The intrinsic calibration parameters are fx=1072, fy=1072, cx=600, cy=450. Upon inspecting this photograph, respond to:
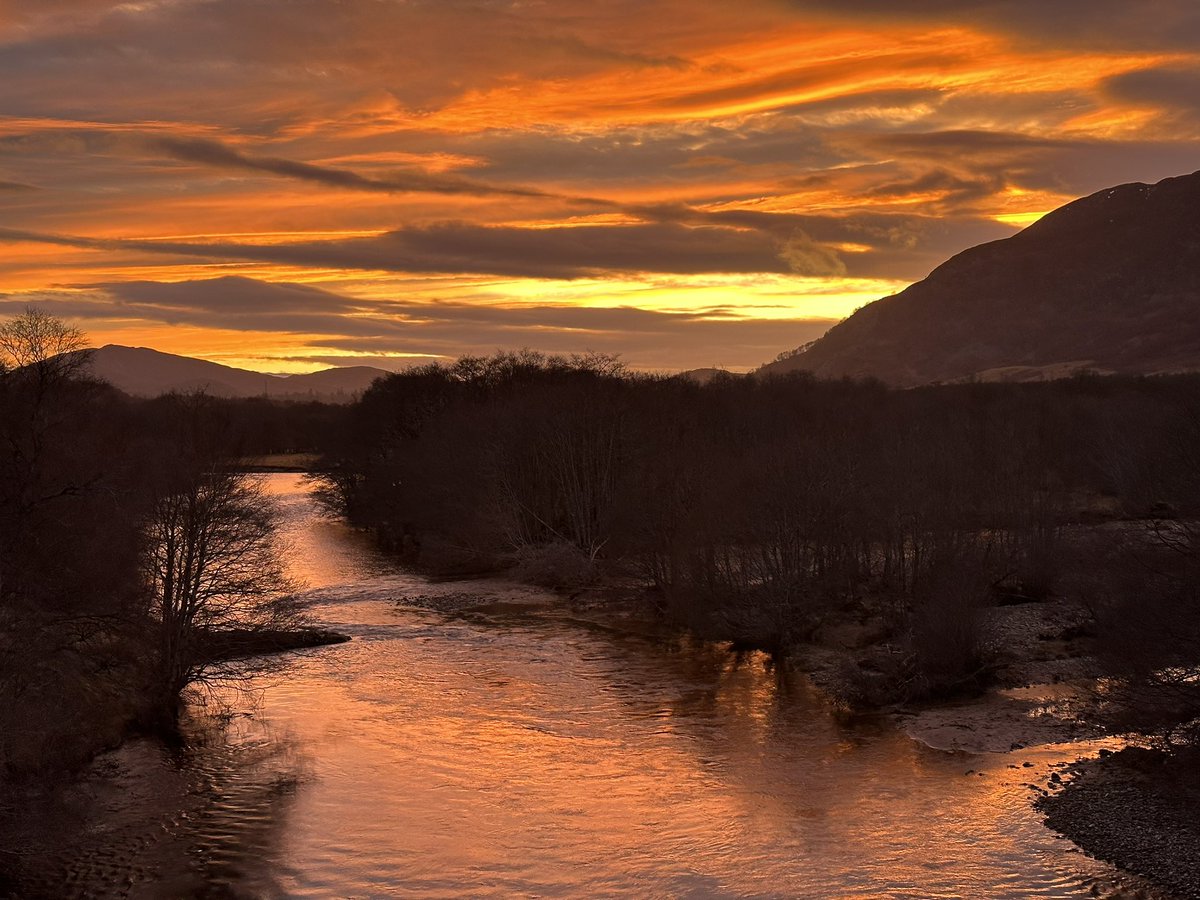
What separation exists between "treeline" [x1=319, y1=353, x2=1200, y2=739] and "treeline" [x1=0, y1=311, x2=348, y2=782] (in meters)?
20.7

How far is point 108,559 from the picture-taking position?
1427 inches

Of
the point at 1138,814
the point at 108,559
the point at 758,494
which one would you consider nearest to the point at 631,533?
the point at 758,494

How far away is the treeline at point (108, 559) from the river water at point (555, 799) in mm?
2618

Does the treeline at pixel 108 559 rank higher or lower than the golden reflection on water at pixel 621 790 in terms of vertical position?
higher

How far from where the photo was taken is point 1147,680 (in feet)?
95.5

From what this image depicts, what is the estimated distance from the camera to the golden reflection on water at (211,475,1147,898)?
23156mm

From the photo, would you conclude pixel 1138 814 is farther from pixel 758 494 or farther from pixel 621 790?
pixel 758 494

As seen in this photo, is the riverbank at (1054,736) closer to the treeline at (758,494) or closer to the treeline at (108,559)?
the treeline at (758,494)

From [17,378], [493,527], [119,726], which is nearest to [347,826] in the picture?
[119,726]

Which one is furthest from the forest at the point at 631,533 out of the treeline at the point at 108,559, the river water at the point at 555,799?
the river water at the point at 555,799

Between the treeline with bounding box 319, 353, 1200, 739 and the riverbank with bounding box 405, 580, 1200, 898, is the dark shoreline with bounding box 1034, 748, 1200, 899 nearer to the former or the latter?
the riverbank with bounding box 405, 580, 1200, 898

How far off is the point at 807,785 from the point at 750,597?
1759 cm

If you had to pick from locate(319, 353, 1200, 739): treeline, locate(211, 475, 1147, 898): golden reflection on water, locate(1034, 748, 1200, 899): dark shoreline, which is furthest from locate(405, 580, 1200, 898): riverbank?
locate(319, 353, 1200, 739): treeline

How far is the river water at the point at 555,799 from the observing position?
75.8 ft
